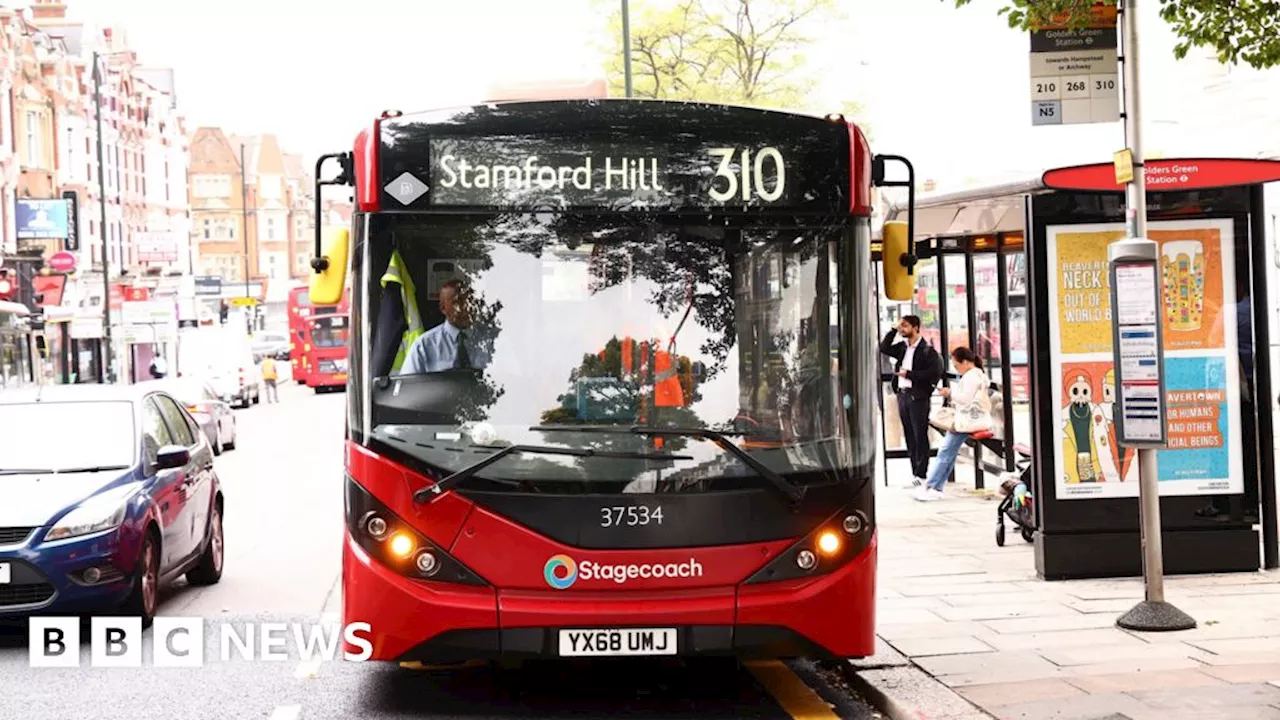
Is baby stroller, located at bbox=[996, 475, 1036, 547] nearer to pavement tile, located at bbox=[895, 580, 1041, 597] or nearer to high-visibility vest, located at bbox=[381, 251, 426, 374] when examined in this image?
pavement tile, located at bbox=[895, 580, 1041, 597]

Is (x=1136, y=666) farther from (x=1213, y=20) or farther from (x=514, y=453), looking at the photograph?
(x=1213, y=20)

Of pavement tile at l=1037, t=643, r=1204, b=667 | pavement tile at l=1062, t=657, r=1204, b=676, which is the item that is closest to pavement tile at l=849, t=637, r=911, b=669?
pavement tile at l=1037, t=643, r=1204, b=667

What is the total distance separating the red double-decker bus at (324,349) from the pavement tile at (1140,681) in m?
53.3

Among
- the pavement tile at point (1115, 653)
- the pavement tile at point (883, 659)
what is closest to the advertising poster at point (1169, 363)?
the pavement tile at point (1115, 653)

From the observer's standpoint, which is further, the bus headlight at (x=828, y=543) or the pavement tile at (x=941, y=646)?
the pavement tile at (x=941, y=646)

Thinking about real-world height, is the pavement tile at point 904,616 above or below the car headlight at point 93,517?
below

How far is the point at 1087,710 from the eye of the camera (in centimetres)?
699

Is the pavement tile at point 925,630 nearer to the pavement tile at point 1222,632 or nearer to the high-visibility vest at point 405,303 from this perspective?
the pavement tile at point 1222,632

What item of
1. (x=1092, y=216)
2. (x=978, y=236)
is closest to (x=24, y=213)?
(x=978, y=236)

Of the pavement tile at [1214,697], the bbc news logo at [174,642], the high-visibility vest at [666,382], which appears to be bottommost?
the bbc news logo at [174,642]

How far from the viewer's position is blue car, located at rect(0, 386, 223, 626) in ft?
31.0

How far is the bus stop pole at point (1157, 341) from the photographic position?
8.86 meters

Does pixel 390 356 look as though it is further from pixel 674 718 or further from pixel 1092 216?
pixel 1092 216

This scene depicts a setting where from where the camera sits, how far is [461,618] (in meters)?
7.22
